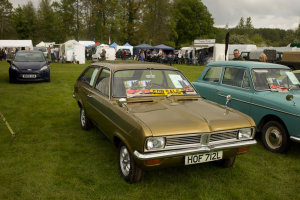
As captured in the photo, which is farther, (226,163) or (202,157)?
(226,163)

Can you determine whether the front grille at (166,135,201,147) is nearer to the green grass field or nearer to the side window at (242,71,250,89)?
the green grass field

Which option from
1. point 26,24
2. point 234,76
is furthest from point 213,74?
point 26,24

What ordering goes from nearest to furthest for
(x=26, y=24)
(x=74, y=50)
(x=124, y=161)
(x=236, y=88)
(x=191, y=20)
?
(x=124, y=161)
(x=236, y=88)
(x=74, y=50)
(x=191, y=20)
(x=26, y=24)

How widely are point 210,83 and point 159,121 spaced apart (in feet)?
11.9

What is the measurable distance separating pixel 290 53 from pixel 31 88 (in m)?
13.8

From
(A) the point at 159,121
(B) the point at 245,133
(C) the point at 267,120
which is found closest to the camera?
(A) the point at 159,121

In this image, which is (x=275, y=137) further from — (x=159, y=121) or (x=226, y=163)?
(x=159, y=121)

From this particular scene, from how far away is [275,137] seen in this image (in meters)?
4.68

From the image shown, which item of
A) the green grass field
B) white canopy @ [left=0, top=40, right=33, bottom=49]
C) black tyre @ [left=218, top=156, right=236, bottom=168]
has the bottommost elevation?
the green grass field

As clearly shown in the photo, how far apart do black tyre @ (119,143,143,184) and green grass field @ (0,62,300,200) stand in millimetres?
101

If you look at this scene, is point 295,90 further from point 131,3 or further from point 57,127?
point 131,3

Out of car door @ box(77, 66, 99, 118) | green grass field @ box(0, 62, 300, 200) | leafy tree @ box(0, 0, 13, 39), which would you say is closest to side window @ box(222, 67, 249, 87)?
green grass field @ box(0, 62, 300, 200)

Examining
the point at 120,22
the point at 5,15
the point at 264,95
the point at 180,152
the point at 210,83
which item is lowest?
the point at 180,152

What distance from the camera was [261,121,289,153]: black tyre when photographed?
4.47 m
